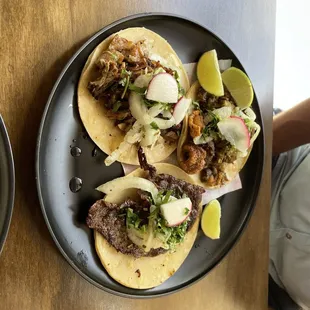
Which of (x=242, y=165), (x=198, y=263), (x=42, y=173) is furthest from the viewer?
(x=242, y=165)

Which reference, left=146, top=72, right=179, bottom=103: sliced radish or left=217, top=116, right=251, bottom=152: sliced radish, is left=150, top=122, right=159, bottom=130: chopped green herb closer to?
left=146, top=72, right=179, bottom=103: sliced radish

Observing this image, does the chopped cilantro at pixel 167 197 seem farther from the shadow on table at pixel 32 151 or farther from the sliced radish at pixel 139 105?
the shadow on table at pixel 32 151

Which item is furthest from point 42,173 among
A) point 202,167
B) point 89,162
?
point 202,167

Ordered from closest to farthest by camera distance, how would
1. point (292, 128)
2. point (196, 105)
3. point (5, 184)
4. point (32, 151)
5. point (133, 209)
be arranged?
point (5, 184), point (32, 151), point (133, 209), point (196, 105), point (292, 128)

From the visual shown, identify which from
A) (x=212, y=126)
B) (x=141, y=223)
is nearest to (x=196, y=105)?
(x=212, y=126)

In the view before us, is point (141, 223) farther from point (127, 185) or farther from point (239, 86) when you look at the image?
point (239, 86)

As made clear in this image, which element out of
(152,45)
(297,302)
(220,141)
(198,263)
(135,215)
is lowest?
(297,302)

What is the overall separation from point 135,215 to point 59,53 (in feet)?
1.67

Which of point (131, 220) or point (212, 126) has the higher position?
point (212, 126)

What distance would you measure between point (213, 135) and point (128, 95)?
0.35 m

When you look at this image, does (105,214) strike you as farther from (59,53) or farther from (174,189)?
(59,53)

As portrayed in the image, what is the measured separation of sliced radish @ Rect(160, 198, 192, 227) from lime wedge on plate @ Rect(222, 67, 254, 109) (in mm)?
415

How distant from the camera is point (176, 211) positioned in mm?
1492

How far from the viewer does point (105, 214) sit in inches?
55.9
